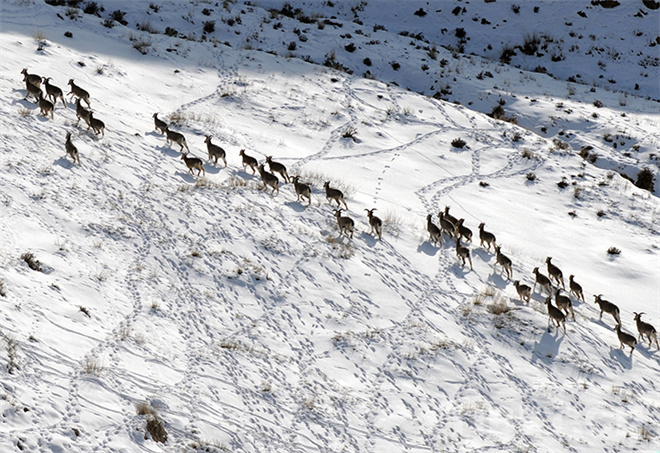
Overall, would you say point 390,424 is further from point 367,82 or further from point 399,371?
point 367,82

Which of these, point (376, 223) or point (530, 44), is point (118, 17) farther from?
point (530, 44)

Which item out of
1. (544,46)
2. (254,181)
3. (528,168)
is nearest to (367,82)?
(528,168)

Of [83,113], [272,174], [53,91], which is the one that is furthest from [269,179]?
[53,91]

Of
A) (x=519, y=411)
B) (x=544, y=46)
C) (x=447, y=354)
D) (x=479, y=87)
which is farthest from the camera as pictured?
(x=544, y=46)

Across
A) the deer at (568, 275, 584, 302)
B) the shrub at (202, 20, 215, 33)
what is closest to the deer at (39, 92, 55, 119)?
the shrub at (202, 20, 215, 33)

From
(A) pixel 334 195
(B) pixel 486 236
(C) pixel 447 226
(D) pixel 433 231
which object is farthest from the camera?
(A) pixel 334 195

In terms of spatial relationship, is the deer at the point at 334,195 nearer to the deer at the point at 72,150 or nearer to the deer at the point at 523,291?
the deer at the point at 523,291

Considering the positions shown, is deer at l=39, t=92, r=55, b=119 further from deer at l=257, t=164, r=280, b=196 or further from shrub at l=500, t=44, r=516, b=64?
shrub at l=500, t=44, r=516, b=64
